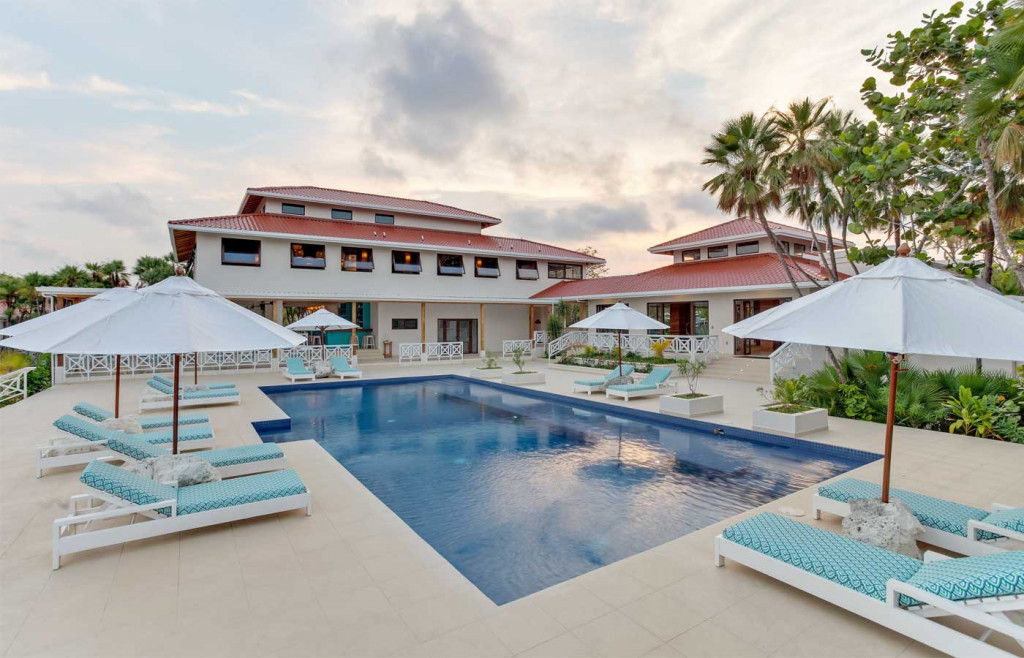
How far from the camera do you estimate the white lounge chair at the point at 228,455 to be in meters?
5.46

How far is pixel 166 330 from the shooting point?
4863 millimetres

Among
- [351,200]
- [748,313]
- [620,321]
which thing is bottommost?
[620,321]

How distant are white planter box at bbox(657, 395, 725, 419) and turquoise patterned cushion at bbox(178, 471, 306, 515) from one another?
839 centimetres

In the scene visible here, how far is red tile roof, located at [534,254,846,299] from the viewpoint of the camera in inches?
708

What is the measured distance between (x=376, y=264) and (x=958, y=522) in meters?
22.3

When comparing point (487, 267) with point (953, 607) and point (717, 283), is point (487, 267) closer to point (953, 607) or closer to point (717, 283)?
point (717, 283)

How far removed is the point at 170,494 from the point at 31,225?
76.2 feet

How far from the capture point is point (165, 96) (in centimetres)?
1422

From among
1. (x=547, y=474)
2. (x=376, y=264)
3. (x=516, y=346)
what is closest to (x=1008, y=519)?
(x=547, y=474)

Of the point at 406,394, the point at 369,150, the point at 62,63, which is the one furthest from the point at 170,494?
the point at 369,150

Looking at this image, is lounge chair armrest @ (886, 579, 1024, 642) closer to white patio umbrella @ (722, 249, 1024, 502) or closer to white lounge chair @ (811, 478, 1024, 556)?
white patio umbrella @ (722, 249, 1024, 502)

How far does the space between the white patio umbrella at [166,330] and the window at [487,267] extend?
2041 centimetres

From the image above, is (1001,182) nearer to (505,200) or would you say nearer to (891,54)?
(891,54)

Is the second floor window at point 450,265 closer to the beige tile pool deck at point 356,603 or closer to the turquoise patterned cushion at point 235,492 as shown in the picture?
the turquoise patterned cushion at point 235,492
